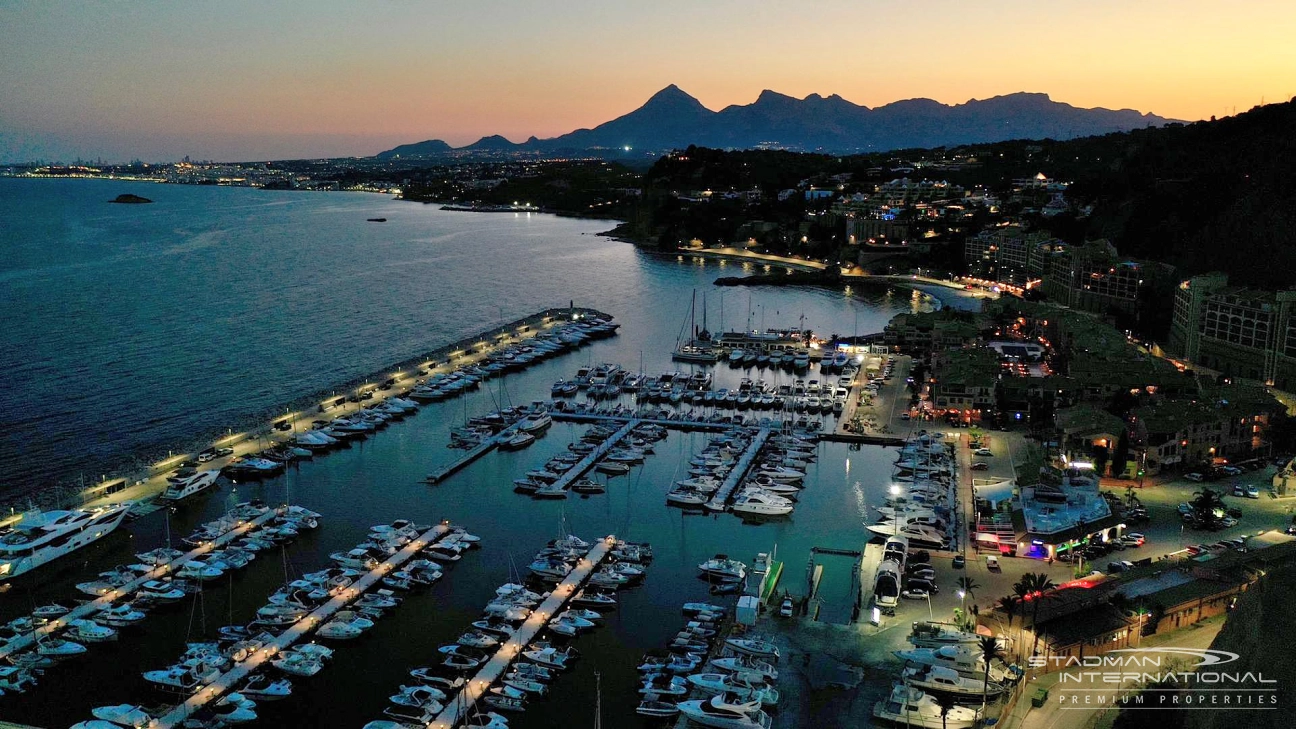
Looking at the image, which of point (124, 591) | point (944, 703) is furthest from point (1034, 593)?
point (124, 591)

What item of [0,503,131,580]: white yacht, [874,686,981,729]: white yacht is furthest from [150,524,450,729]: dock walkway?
[874,686,981,729]: white yacht

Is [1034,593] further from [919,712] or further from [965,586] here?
[919,712]

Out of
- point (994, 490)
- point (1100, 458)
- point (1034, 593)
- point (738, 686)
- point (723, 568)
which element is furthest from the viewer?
point (1100, 458)

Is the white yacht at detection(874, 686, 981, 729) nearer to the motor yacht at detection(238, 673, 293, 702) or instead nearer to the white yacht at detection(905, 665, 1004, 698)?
the white yacht at detection(905, 665, 1004, 698)

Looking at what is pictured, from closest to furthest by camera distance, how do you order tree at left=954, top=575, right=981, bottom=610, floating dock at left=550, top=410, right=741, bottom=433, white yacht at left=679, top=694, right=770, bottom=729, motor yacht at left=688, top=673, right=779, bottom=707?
white yacht at left=679, top=694, right=770, bottom=729 → motor yacht at left=688, top=673, right=779, bottom=707 → tree at left=954, top=575, right=981, bottom=610 → floating dock at left=550, top=410, right=741, bottom=433

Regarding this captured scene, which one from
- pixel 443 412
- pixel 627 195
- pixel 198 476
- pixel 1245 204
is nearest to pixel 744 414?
pixel 443 412

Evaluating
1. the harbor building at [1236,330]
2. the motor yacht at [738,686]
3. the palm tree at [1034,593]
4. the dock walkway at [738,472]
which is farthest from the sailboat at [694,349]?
the motor yacht at [738,686]
